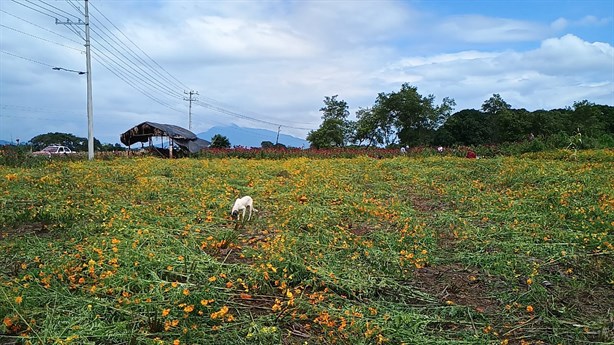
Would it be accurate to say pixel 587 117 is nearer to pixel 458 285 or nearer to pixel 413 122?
pixel 413 122

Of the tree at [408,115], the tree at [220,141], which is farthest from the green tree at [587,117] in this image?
the tree at [220,141]

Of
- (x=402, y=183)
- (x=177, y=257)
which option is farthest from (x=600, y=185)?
(x=177, y=257)

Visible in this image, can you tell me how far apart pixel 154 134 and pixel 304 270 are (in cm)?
2291

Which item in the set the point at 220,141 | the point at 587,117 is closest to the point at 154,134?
the point at 220,141

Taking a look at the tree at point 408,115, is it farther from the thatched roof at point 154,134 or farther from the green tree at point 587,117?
the thatched roof at point 154,134

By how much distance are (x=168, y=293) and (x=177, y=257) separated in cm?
62

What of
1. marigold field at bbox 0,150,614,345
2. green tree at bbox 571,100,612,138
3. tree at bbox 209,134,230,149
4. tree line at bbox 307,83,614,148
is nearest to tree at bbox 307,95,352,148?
tree line at bbox 307,83,614,148

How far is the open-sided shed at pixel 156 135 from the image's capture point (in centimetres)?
2380

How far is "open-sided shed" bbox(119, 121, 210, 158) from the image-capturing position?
23.8 metres

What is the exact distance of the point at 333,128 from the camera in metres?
37.2

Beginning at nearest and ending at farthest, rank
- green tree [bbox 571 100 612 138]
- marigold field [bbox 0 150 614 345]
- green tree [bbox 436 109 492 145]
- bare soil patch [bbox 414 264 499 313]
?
marigold field [bbox 0 150 614 345] → bare soil patch [bbox 414 264 499 313] → green tree [bbox 571 100 612 138] → green tree [bbox 436 109 492 145]

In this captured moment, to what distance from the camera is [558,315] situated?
108 inches

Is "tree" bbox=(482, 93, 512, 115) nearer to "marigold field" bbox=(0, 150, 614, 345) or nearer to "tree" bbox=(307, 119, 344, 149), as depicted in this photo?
"tree" bbox=(307, 119, 344, 149)

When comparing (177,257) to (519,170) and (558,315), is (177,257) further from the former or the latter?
(519,170)
